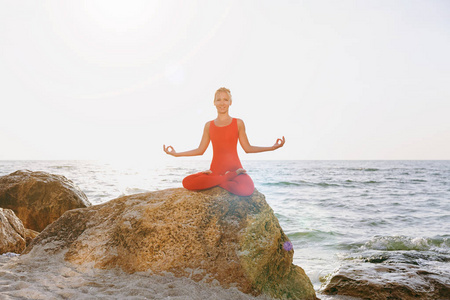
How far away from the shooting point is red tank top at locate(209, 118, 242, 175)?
15.4 ft

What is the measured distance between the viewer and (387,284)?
5.14 m

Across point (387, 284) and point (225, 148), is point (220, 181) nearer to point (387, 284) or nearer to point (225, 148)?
point (225, 148)

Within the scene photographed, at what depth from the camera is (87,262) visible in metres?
4.02

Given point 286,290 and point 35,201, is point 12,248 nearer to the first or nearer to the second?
point 35,201

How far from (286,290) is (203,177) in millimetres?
1819

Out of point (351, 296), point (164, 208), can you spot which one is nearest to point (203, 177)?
point (164, 208)

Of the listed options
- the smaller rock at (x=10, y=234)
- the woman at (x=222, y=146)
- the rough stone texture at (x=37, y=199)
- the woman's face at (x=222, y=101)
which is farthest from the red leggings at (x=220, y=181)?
the rough stone texture at (x=37, y=199)

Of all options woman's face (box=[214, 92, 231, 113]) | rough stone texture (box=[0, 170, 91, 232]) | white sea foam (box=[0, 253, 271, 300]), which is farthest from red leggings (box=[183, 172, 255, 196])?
rough stone texture (box=[0, 170, 91, 232])

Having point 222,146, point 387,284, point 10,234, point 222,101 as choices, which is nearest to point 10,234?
point 10,234

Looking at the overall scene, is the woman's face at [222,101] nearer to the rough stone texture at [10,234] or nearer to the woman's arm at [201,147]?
the woman's arm at [201,147]

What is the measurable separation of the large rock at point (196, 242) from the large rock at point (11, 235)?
85 cm

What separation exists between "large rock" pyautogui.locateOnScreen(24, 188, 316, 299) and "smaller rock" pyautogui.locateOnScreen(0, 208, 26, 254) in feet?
2.76

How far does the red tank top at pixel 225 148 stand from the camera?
4.68 m

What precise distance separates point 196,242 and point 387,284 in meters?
3.43
